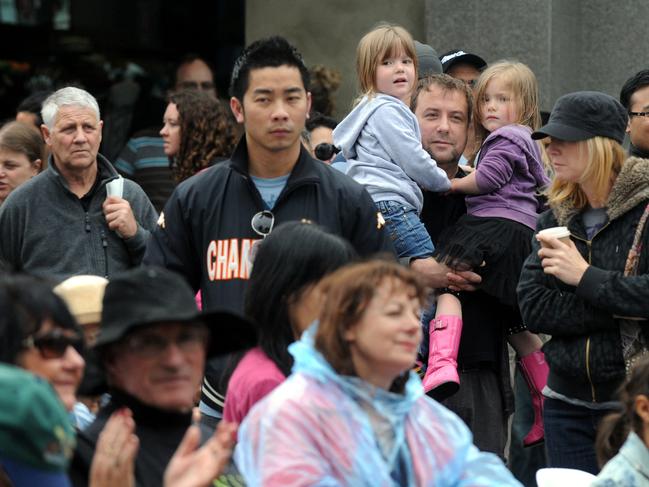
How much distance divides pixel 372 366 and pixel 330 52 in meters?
6.77

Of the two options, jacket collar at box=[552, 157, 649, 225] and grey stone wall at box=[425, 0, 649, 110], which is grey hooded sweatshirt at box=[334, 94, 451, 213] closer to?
jacket collar at box=[552, 157, 649, 225]

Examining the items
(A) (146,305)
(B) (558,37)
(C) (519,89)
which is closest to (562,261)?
(C) (519,89)

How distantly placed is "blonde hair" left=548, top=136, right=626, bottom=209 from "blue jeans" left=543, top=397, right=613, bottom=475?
2.90 feet

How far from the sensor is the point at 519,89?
7.43 m

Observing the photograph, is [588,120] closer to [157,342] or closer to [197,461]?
[157,342]

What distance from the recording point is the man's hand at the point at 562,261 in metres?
6.04

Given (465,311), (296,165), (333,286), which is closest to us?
(333,286)

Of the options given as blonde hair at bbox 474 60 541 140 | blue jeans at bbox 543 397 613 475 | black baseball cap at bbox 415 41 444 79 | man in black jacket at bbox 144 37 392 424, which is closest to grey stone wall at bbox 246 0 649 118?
black baseball cap at bbox 415 41 444 79

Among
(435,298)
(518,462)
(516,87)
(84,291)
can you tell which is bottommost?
(518,462)

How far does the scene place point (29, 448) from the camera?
2951mm

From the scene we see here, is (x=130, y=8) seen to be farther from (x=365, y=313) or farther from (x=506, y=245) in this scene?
(x=365, y=313)

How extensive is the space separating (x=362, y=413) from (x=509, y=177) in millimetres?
3255

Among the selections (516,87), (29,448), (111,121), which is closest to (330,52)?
(111,121)

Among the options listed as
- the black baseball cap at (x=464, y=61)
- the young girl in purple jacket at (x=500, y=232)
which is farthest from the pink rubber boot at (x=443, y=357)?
the black baseball cap at (x=464, y=61)
